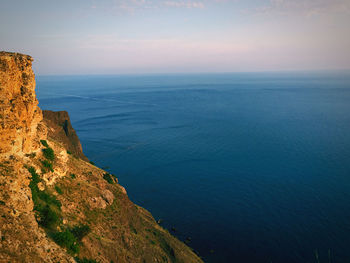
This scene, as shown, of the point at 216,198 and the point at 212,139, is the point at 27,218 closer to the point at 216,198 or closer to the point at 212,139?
the point at 216,198

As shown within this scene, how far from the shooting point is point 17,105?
21.3m

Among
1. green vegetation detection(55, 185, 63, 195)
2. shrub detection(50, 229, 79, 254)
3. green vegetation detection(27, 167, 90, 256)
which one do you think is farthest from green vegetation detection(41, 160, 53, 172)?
shrub detection(50, 229, 79, 254)

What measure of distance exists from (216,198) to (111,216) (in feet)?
146

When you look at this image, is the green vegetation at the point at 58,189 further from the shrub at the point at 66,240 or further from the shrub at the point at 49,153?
the shrub at the point at 66,240

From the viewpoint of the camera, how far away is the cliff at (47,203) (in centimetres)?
1616

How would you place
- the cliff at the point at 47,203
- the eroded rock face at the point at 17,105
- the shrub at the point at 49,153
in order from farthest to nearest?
1. the shrub at the point at 49,153
2. the eroded rock face at the point at 17,105
3. the cliff at the point at 47,203

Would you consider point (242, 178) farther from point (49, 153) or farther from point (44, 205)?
point (44, 205)

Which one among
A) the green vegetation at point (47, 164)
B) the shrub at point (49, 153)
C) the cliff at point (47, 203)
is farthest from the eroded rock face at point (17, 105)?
Result: the shrub at point (49, 153)

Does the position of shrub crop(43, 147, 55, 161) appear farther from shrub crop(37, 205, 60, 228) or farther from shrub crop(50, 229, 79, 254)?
shrub crop(50, 229, 79, 254)

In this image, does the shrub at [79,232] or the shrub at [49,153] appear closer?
the shrub at [79,232]

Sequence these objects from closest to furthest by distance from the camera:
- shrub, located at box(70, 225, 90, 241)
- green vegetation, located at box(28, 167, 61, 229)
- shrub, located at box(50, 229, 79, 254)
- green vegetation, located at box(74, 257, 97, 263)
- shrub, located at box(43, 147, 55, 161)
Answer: shrub, located at box(50, 229, 79, 254)
green vegetation, located at box(28, 167, 61, 229)
green vegetation, located at box(74, 257, 97, 263)
shrub, located at box(70, 225, 90, 241)
shrub, located at box(43, 147, 55, 161)

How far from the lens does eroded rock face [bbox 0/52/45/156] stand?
19641 mm

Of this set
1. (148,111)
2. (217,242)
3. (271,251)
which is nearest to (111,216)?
(217,242)

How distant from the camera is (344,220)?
2196 inches
